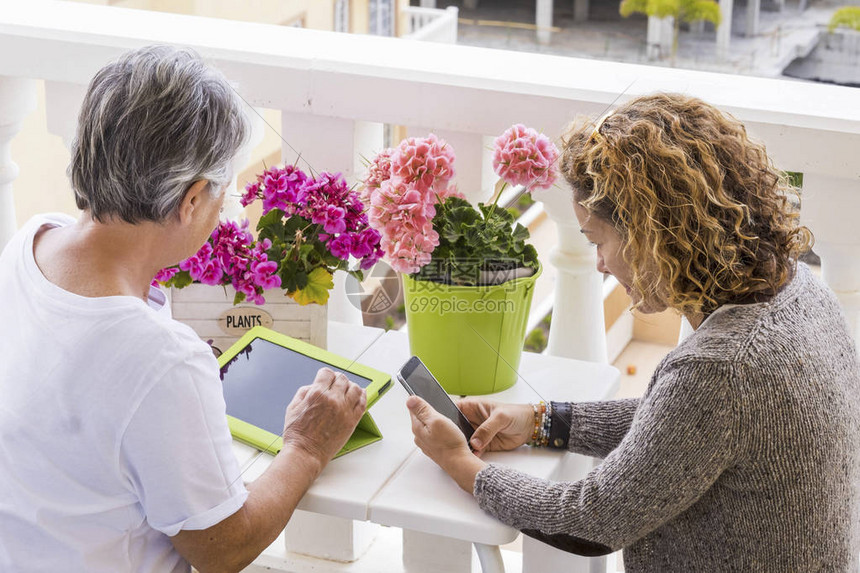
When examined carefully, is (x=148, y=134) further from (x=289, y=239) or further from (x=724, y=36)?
(x=724, y=36)

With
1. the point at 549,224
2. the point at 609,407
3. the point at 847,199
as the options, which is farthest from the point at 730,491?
the point at 549,224

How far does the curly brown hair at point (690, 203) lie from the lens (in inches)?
43.9

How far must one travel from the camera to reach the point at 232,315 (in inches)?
58.3

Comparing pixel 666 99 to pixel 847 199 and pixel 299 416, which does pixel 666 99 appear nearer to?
pixel 847 199

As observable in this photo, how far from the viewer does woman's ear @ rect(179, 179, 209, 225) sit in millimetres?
1120

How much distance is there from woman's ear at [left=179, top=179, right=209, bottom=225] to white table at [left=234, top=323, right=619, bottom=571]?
32cm

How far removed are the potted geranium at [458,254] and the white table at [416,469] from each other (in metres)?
0.07

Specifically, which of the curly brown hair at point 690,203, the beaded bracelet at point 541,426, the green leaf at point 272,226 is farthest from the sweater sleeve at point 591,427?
the green leaf at point 272,226

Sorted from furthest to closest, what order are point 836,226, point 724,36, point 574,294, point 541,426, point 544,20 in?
point 544,20 → point 724,36 → point 574,294 → point 836,226 → point 541,426

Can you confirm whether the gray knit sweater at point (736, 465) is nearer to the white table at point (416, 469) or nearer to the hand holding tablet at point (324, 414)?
the white table at point (416, 469)

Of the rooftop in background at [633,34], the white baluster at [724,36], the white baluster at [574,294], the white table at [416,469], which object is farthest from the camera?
the rooftop in background at [633,34]

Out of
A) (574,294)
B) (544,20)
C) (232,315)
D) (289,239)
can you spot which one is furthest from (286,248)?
(544,20)

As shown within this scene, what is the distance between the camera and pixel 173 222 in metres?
1.14

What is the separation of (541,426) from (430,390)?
5.8 inches
